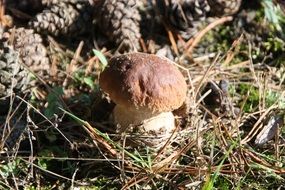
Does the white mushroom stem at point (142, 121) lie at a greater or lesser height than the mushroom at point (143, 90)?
lesser

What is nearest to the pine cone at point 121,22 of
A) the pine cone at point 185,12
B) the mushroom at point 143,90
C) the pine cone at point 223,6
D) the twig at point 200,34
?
the pine cone at point 185,12

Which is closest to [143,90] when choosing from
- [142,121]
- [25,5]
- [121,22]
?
[142,121]

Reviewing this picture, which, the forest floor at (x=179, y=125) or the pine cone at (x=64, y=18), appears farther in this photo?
the pine cone at (x=64, y=18)

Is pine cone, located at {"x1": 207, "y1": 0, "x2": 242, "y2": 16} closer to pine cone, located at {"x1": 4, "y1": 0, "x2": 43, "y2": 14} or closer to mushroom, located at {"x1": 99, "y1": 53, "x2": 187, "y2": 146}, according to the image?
mushroom, located at {"x1": 99, "y1": 53, "x2": 187, "y2": 146}

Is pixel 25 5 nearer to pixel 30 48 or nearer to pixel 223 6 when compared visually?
pixel 30 48

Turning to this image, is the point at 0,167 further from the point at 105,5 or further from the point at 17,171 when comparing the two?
the point at 105,5

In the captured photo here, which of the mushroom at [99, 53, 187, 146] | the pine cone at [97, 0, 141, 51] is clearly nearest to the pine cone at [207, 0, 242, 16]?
the pine cone at [97, 0, 141, 51]

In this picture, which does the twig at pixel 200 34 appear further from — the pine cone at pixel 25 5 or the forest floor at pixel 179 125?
the pine cone at pixel 25 5

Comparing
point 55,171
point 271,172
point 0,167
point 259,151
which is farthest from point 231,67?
point 0,167
